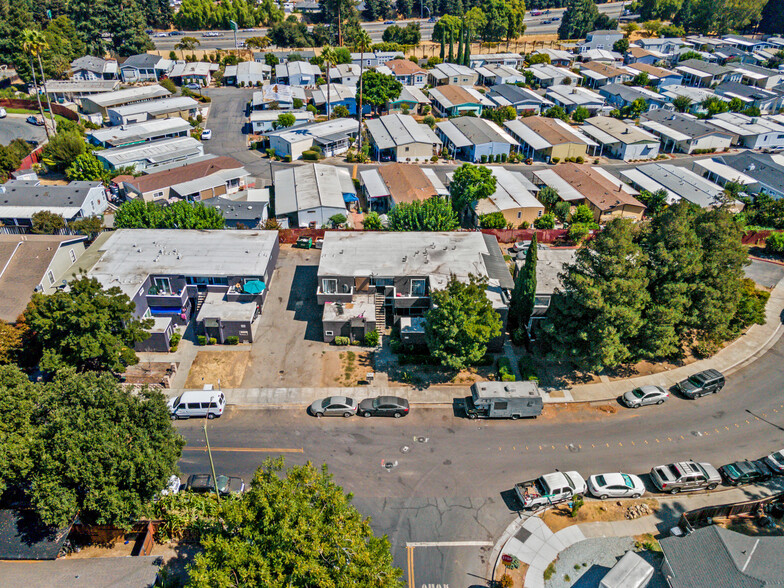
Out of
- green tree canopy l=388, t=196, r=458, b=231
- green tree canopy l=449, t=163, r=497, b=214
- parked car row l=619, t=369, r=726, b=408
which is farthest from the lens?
green tree canopy l=449, t=163, r=497, b=214

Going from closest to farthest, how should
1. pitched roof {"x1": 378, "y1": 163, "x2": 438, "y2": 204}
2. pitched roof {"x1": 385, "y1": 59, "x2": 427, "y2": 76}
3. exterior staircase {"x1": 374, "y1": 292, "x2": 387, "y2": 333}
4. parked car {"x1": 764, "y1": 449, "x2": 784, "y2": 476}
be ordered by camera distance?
parked car {"x1": 764, "y1": 449, "x2": 784, "y2": 476}
exterior staircase {"x1": 374, "y1": 292, "x2": 387, "y2": 333}
pitched roof {"x1": 378, "y1": 163, "x2": 438, "y2": 204}
pitched roof {"x1": 385, "y1": 59, "x2": 427, "y2": 76}

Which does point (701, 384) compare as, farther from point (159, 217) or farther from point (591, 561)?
point (159, 217)

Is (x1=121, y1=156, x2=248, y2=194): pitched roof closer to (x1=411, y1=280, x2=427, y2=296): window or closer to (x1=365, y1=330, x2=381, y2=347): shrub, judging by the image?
(x1=411, y1=280, x2=427, y2=296): window

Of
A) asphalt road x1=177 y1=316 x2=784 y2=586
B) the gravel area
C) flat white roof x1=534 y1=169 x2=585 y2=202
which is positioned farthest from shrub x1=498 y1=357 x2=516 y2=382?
flat white roof x1=534 y1=169 x2=585 y2=202

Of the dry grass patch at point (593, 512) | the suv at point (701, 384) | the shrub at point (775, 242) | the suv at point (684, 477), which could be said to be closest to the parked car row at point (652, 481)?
the suv at point (684, 477)

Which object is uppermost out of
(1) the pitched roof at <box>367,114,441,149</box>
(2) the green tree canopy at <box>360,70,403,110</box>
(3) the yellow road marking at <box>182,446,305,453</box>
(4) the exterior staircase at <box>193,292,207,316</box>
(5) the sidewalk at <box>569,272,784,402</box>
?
(2) the green tree canopy at <box>360,70,403,110</box>

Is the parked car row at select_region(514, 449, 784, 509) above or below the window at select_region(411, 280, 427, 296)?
below

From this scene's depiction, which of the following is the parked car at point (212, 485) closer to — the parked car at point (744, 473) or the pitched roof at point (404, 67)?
the parked car at point (744, 473)
